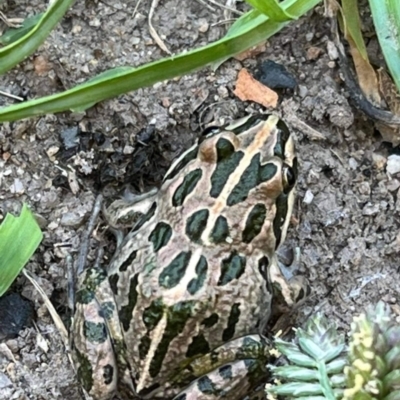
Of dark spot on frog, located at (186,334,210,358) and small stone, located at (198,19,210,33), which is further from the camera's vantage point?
small stone, located at (198,19,210,33)

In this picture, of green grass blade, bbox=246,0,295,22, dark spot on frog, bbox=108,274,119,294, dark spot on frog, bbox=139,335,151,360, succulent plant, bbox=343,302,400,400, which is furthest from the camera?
dark spot on frog, bbox=108,274,119,294

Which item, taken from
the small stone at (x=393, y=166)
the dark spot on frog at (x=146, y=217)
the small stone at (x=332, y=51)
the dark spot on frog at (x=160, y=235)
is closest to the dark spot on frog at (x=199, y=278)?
the dark spot on frog at (x=160, y=235)

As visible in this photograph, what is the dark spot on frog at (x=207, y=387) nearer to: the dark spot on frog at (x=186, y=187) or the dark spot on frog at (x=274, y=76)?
the dark spot on frog at (x=186, y=187)

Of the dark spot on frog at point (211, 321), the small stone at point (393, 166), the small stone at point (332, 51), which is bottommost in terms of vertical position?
the small stone at point (393, 166)

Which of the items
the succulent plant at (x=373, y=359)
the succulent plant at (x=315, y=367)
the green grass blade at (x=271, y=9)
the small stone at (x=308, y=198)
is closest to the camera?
the succulent plant at (x=373, y=359)

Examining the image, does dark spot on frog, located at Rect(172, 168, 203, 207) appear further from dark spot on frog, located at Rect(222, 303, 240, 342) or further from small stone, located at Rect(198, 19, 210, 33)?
small stone, located at Rect(198, 19, 210, 33)

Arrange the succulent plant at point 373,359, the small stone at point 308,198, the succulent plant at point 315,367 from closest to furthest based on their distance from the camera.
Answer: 1. the succulent plant at point 373,359
2. the succulent plant at point 315,367
3. the small stone at point 308,198

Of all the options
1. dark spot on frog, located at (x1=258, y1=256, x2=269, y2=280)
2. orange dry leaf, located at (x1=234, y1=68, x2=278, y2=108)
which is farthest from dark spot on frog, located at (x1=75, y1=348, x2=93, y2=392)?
orange dry leaf, located at (x1=234, y1=68, x2=278, y2=108)

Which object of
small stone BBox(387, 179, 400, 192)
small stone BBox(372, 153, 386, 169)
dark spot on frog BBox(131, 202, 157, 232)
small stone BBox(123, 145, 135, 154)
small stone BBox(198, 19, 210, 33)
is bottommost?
small stone BBox(387, 179, 400, 192)
